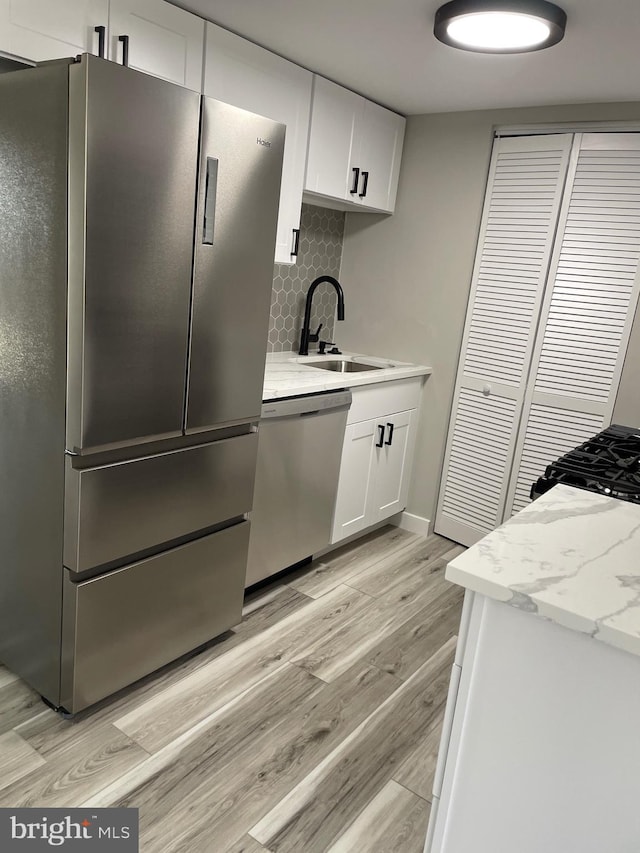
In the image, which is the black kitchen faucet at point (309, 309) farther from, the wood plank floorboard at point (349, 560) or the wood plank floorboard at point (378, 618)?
the wood plank floorboard at point (378, 618)

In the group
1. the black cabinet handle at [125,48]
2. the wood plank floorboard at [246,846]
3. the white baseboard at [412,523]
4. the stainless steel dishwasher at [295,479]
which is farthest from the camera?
the white baseboard at [412,523]

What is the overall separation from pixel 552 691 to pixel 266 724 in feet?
3.94

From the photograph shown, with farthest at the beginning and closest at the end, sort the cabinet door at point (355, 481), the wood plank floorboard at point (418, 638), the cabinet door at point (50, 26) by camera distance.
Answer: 1. the cabinet door at point (355, 481)
2. the wood plank floorboard at point (418, 638)
3. the cabinet door at point (50, 26)

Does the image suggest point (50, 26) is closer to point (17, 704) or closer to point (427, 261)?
point (17, 704)

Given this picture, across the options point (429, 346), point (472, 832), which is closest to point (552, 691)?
point (472, 832)

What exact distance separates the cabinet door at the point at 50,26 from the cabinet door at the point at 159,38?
0.21ft

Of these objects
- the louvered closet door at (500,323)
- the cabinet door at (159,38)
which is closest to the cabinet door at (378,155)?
the louvered closet door at (500,323)

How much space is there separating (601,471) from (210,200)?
1.37 m

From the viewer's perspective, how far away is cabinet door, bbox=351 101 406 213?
3.10m

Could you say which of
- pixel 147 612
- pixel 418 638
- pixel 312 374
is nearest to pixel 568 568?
pixel 147 612

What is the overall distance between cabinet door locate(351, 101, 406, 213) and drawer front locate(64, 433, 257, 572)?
1.63 meters

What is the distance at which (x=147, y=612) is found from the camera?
2.04 meters

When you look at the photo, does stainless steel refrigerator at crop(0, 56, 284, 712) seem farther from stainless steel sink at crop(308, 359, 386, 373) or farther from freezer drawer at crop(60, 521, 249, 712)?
stainless steel sink at crop(308, 359, 386, 373)

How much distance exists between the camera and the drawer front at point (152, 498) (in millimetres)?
1776
